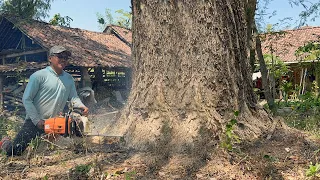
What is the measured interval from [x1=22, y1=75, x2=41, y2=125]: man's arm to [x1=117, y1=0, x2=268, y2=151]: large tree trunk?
48.8 inches

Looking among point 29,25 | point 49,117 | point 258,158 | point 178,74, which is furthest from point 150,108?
point 29,25

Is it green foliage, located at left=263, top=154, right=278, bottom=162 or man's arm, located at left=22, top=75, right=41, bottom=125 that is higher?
man's arm, located at left=22, top=75, right=41, bottom=125

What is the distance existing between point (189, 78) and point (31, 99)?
6.98ft

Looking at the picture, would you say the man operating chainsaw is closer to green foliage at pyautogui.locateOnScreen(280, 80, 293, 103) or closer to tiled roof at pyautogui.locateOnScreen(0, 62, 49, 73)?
green foliage at pyautogui.locateOnScreen(280, 80, 293, 103)

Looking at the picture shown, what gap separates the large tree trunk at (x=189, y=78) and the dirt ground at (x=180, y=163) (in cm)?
21

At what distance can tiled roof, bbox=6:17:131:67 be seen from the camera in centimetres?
1530

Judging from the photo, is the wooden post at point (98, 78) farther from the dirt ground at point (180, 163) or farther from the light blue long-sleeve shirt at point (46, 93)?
the dirt ground at point (180, 163)

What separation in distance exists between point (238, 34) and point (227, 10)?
33cm

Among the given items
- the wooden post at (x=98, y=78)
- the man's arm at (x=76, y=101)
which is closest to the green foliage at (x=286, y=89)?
the man's arm at (x=76, y=101)

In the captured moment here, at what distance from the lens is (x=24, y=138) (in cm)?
422

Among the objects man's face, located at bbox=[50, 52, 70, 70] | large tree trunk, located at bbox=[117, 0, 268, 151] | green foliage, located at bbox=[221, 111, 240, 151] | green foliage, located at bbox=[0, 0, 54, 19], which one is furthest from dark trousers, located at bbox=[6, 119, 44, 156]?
green foliage, located at bbox=[0, 0, 54, 19]

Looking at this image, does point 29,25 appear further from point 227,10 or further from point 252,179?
point 252,179

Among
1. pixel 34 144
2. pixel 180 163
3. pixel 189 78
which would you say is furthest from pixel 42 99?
pixel 180 163

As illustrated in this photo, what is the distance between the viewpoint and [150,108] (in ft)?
11.8
